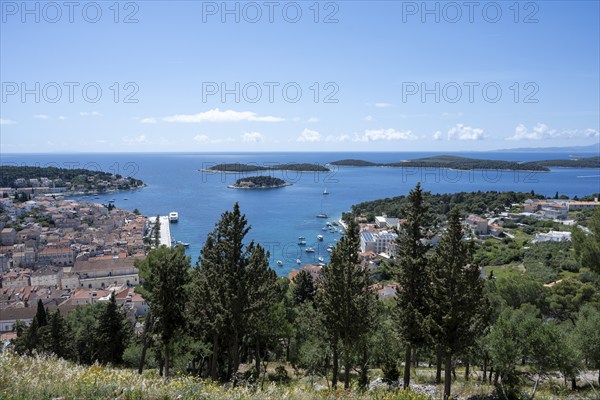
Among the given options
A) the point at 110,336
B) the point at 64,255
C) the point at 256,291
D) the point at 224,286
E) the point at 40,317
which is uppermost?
the point at 224,286

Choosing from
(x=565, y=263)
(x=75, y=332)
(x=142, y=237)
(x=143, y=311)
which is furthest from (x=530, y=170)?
(x=75, y=332)

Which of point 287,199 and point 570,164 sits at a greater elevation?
point 570,164

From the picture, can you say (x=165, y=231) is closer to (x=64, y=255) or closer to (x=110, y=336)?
(x=64, y=255)

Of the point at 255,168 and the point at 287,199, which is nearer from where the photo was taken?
the point at 287,199

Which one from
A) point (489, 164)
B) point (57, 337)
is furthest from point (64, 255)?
point (489, 164)

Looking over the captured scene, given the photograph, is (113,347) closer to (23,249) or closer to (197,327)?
(197,327)

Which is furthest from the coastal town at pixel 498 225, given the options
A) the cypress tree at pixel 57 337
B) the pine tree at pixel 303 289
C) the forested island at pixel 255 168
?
the forested island at pixel 255 168

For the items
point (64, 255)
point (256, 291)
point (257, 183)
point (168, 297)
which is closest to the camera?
point (168, 297)
